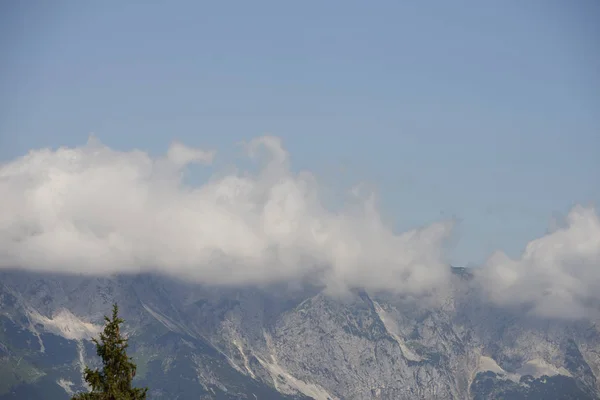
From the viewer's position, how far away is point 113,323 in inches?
3691

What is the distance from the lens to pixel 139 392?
95625 mm

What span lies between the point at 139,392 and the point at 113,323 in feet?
25.6

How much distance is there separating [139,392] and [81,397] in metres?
5.82

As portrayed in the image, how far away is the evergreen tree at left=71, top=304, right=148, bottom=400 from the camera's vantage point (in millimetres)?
92625

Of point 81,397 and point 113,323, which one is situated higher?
point 113,323

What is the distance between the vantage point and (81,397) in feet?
306

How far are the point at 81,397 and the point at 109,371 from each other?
12.1 ft

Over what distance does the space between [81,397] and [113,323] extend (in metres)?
7.87

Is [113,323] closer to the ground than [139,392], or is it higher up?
higher up

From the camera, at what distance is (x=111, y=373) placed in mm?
93875

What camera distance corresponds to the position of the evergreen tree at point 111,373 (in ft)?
304

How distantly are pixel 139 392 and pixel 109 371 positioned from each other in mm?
4108

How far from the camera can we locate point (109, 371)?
9369cm
